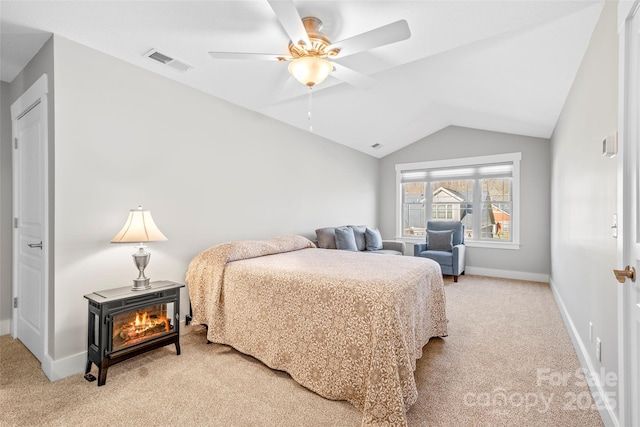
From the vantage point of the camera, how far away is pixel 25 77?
2682mm

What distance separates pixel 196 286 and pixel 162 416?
1.26 metres

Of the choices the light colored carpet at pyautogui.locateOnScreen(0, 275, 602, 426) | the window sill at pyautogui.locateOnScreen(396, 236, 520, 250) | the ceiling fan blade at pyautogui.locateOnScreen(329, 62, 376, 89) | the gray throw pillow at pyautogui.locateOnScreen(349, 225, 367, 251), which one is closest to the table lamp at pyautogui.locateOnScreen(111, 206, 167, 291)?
the light colored carpet at pyautogui.locateOnScreen(0, 275, 602, 426)

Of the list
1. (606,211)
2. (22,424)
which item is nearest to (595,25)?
(606,211)

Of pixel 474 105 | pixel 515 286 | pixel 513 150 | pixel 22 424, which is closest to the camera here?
pixel 22 424

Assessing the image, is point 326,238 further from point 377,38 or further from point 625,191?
point 625,191

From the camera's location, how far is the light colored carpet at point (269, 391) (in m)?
1.81

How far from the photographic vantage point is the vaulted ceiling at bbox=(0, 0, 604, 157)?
6.72 feet

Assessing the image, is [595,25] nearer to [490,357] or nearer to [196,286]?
[490,357]

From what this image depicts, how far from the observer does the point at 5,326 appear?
297 cm

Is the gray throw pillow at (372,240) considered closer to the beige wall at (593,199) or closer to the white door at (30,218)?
the beige wall at (593,199)

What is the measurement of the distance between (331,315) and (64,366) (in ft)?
6.79

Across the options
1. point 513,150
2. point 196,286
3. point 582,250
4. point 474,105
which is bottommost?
point 196,286

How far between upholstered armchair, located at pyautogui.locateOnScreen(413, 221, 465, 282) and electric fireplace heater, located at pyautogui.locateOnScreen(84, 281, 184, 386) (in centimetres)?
410

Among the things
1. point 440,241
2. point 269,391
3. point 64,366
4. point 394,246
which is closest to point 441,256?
point 440,241
